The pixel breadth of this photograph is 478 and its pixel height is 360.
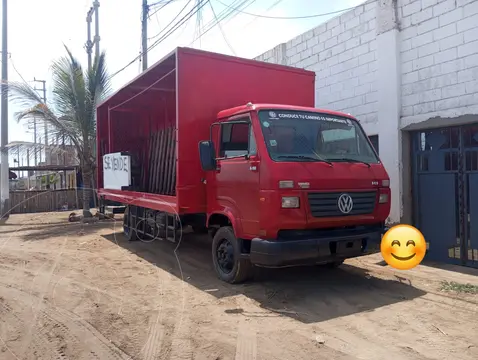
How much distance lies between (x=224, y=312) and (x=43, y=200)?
17.2 meters

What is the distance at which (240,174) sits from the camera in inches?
229

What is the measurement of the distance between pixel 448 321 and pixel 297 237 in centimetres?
190

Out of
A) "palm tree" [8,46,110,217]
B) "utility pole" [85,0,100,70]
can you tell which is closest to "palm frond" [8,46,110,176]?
"palm tree" [8,46,110,217]

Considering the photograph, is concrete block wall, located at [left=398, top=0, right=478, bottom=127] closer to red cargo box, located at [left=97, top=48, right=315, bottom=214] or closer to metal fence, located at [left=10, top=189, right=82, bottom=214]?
red cargo box, located at [left=97, top=48, right=315, bottom=214]

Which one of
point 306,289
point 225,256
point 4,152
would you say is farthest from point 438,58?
point 4,152

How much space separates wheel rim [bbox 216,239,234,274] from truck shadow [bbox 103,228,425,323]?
0.82 ft

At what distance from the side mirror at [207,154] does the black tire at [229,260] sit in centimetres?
95

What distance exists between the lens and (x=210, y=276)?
22.6 ft

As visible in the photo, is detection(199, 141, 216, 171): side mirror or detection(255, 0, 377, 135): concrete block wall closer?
detection(199, 141, 216, 171): side mirror

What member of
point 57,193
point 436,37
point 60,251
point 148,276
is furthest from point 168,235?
point 57,193

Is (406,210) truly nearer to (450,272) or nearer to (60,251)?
(450,272)

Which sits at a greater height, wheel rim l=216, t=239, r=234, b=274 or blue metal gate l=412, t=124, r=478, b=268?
blue metal gate l=412, t=124, r=478, b=268

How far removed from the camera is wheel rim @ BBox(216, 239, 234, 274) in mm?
6227

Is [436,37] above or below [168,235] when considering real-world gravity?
above
